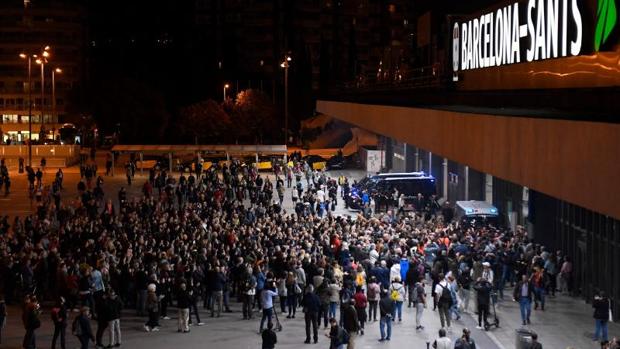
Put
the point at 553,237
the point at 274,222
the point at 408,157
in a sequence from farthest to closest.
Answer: the point at 408,157 < the point at 274,222 < the point at 553,237

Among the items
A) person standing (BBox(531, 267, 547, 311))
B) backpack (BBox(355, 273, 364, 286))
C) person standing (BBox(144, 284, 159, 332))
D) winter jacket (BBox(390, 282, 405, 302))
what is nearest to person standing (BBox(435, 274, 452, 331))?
winter jacket (BBox(390, 282, 405, 302))

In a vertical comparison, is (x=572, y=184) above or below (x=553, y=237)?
above

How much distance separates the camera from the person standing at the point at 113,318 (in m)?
19.2

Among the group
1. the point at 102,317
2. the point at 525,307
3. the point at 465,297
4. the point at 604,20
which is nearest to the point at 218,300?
the point at 102,317

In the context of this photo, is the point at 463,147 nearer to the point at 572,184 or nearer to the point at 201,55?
the point at 572,184

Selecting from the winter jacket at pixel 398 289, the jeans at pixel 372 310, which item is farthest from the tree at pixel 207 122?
the winter jacket at pixel 398 289

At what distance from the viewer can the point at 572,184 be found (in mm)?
13688

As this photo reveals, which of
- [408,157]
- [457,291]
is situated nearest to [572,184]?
[457,291]

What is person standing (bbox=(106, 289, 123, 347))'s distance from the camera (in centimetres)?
1917

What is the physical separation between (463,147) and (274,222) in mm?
12053

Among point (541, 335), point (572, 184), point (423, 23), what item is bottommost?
point (541, 335)

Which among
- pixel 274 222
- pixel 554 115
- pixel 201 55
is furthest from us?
pixel 201 55

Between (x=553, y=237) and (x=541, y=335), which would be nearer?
(x=541, y=335)

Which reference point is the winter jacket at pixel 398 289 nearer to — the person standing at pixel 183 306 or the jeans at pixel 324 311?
the jeans at pixel 324 311
